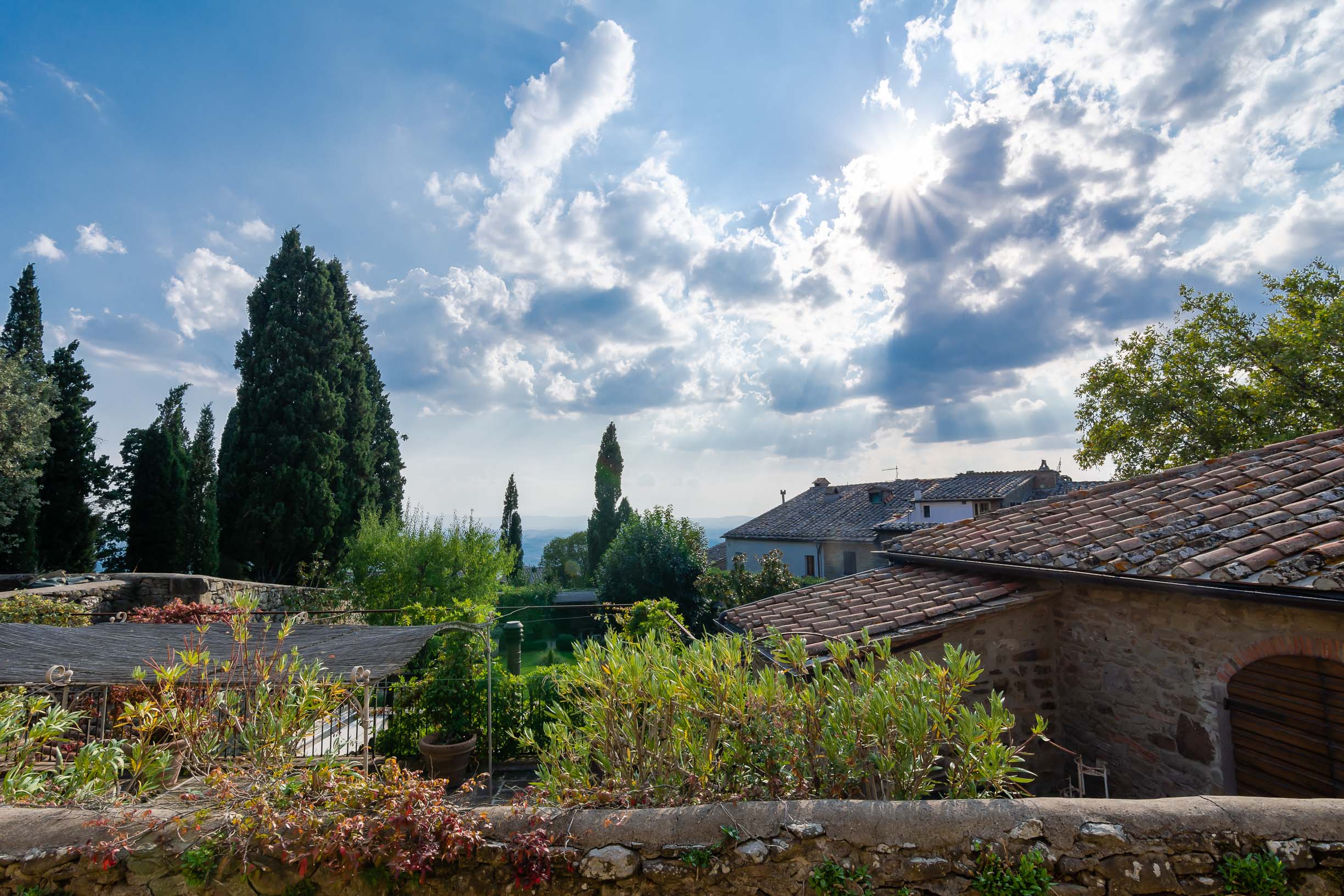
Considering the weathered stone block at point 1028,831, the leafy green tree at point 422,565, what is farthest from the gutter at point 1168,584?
the leafy green tree at point 422,565

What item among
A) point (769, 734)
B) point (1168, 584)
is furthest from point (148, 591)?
point (1168, 584)

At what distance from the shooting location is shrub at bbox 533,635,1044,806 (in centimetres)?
264

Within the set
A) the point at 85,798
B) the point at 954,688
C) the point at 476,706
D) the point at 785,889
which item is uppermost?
the point at 954,688

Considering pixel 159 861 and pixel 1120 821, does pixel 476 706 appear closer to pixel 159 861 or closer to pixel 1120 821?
pixel 159 861

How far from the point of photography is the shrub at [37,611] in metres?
→ 8.46

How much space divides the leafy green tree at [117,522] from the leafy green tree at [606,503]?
1629cm

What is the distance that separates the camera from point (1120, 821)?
89.4 inches

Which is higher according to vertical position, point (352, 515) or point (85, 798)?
point (352, 515)

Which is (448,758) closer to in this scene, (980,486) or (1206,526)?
(1206,526)

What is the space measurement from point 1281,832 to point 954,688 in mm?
1135

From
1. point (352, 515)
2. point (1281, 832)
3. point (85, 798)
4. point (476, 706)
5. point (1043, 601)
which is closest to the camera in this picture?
point (1281, 832)

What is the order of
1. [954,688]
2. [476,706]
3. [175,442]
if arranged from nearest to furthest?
[954,688] → [476,706] → [175,442]

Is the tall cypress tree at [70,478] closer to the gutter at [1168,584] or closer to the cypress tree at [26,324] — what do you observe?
the cypress tree at [26,324]

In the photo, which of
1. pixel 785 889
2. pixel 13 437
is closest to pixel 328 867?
pixel 785 889
